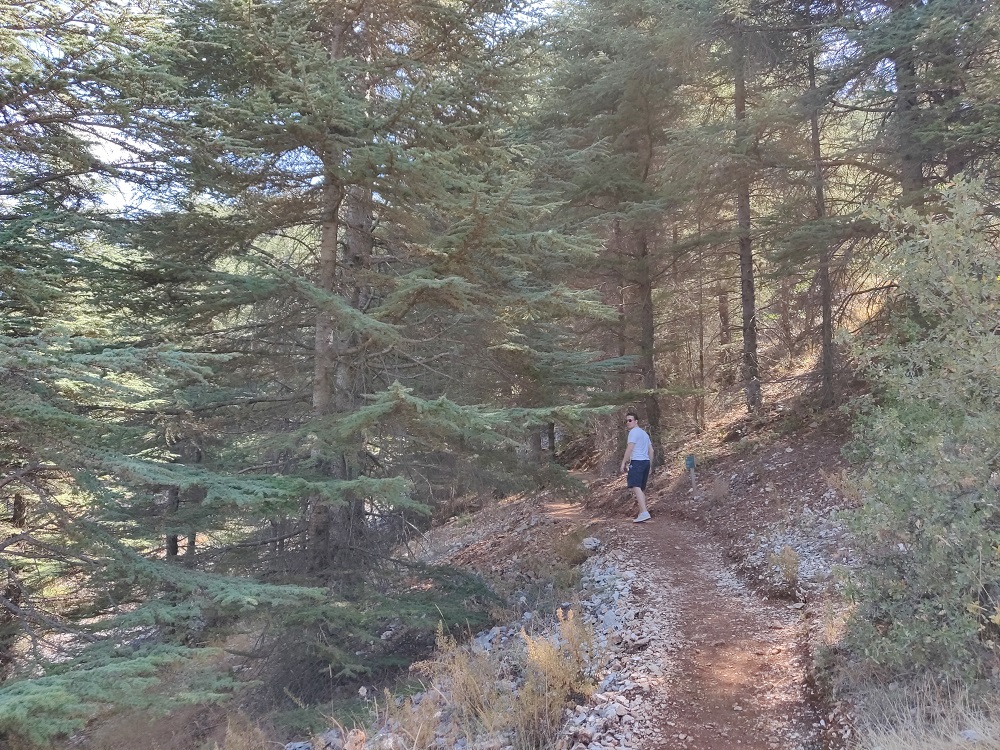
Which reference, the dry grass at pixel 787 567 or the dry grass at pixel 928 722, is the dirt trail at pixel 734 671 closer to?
the dry grass at pixel 787 567

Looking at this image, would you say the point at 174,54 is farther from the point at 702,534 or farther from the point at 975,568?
the point at 702,534

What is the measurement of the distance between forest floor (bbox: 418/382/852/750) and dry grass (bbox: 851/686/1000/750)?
0.94 feet

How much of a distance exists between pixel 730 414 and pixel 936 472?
13.5 m

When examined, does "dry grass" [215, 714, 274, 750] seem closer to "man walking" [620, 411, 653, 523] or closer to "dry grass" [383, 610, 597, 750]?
"dry grass" [383, 610, 597, 750]

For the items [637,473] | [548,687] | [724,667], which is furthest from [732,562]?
[548,687]

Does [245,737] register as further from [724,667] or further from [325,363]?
[724,667]

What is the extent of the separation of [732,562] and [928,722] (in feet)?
16.1

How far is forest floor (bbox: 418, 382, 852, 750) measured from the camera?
14.9 feet

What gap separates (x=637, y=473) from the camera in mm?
11016

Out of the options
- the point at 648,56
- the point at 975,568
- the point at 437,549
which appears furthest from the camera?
the point at 437,549

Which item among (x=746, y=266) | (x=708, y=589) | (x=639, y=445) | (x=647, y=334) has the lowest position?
Answer: (x=708, y=589)

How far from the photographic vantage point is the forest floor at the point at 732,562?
453 centimetres

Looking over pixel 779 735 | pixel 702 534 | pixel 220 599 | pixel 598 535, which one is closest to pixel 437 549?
pixel 598 535

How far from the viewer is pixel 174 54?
694 cm
